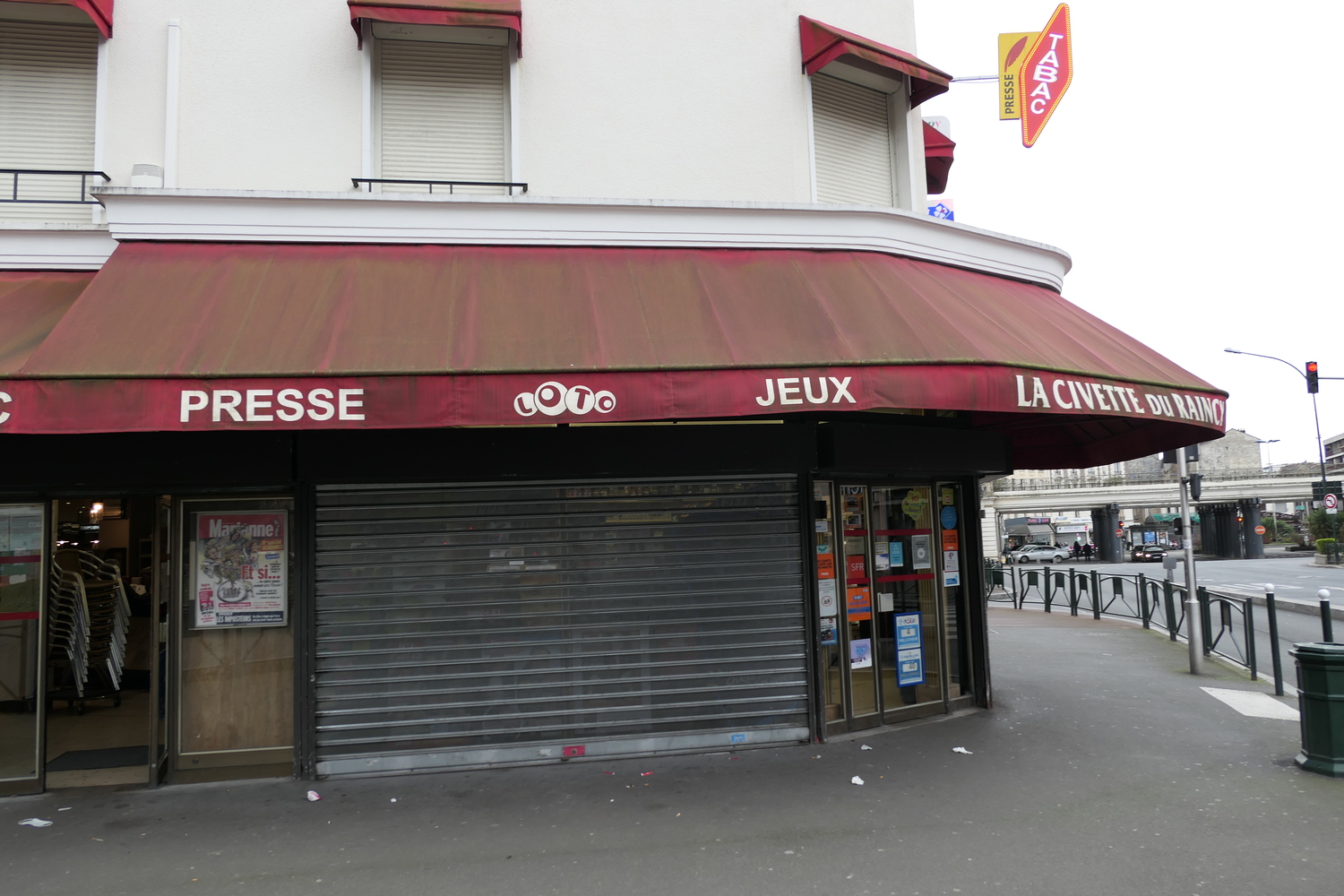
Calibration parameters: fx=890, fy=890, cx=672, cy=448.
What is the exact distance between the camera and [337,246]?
7227mm

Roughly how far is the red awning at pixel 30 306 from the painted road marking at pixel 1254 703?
10.7 m

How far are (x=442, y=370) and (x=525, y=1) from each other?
4365 millimetres

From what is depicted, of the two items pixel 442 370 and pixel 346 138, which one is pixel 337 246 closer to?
pixel 346 138

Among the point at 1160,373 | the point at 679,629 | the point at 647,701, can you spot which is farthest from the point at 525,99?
the point at 1160,373

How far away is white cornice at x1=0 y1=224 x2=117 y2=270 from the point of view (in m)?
7.13

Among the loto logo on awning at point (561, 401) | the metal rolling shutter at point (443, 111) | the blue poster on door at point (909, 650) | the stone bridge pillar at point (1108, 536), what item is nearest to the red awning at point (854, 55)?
the metal rolling shutter at point (443, 111)

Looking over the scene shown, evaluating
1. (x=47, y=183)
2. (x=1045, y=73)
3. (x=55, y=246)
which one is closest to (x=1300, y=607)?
(x=1045, y=73)

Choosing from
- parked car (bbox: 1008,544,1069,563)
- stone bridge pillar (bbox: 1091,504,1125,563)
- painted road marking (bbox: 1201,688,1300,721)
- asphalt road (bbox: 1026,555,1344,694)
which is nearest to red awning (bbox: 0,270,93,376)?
painted road marking (bbox: 1201,688,1300,721)

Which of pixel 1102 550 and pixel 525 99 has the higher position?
pixel 525 99

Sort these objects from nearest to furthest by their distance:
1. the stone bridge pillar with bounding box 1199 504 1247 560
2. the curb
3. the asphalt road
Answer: the asphalt road, the curb, the stone bridge pillar with bounding box 1199 504 1247 560

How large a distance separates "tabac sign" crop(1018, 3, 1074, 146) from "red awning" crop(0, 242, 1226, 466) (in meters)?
4.26

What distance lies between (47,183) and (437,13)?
12.0ft

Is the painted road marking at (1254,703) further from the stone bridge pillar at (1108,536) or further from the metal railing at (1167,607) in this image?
the stone bridge pillar at (1108,536)

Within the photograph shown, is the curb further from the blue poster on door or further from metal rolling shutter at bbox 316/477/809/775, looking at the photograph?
A: metal rolling shutter at bbox 316/477/809/775
